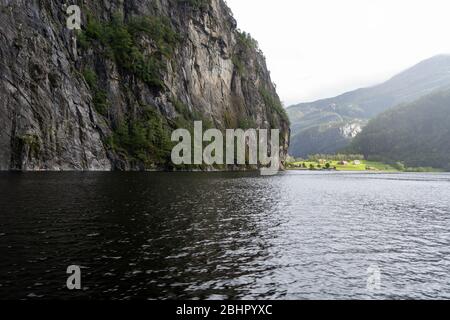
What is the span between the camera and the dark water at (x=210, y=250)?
1967 centimetres

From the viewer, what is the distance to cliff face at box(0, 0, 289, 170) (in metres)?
106

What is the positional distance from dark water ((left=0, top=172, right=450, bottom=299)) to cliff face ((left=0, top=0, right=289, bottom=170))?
6598 centimetres

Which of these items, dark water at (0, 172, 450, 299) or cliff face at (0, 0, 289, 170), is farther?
cliff face at (0, 0, 289, 170)

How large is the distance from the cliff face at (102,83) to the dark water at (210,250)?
66.0m

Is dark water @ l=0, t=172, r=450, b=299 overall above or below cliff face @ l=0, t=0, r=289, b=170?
below

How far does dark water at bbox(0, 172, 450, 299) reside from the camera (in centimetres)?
1967

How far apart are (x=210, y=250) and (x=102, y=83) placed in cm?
13116

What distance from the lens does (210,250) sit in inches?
1079

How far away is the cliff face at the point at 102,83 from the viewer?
106 metres

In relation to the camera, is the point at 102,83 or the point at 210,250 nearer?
the point at 210,250

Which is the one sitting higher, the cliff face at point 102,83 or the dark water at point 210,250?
the cliff face at point 102,83

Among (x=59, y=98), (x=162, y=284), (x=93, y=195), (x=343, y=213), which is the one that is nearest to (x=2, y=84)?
(x=59, y=98)

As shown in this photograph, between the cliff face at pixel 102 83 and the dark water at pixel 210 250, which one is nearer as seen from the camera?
the dark water at pixel 210 250

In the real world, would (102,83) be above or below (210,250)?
above
